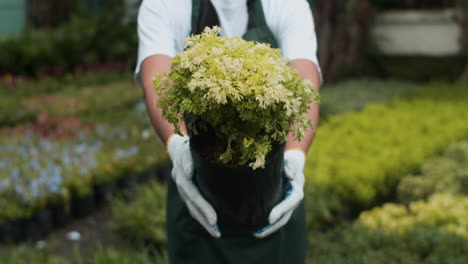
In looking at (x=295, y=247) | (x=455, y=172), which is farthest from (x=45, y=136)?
(x=295, y=247)

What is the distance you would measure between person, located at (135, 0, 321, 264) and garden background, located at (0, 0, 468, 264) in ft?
3.91

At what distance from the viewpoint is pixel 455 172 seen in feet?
12.8

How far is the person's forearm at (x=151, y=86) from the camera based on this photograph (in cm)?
161

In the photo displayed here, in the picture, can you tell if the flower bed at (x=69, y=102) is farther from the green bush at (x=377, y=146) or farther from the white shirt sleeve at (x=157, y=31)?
the white shirt sleeve at (x=157, y=31)

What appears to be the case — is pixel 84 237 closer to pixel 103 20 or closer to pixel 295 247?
pixel 295 247

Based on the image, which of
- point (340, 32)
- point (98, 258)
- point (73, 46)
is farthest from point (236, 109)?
point (73, 46)

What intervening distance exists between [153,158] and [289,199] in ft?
11.9

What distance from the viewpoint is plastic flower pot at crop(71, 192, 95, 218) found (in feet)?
13.5

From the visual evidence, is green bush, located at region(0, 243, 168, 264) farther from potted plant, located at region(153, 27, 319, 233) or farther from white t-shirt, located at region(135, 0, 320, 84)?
potted plant, located at region(153, 27, 319, 233)

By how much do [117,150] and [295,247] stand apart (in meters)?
3.44

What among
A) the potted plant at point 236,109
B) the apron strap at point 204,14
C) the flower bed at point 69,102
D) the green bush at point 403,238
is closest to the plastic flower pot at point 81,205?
the green bush at point 403,238

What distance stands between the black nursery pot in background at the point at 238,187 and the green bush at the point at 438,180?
2772 mm

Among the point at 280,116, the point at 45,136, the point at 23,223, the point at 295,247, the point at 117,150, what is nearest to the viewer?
the point at 280,116

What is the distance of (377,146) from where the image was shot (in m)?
4.55
